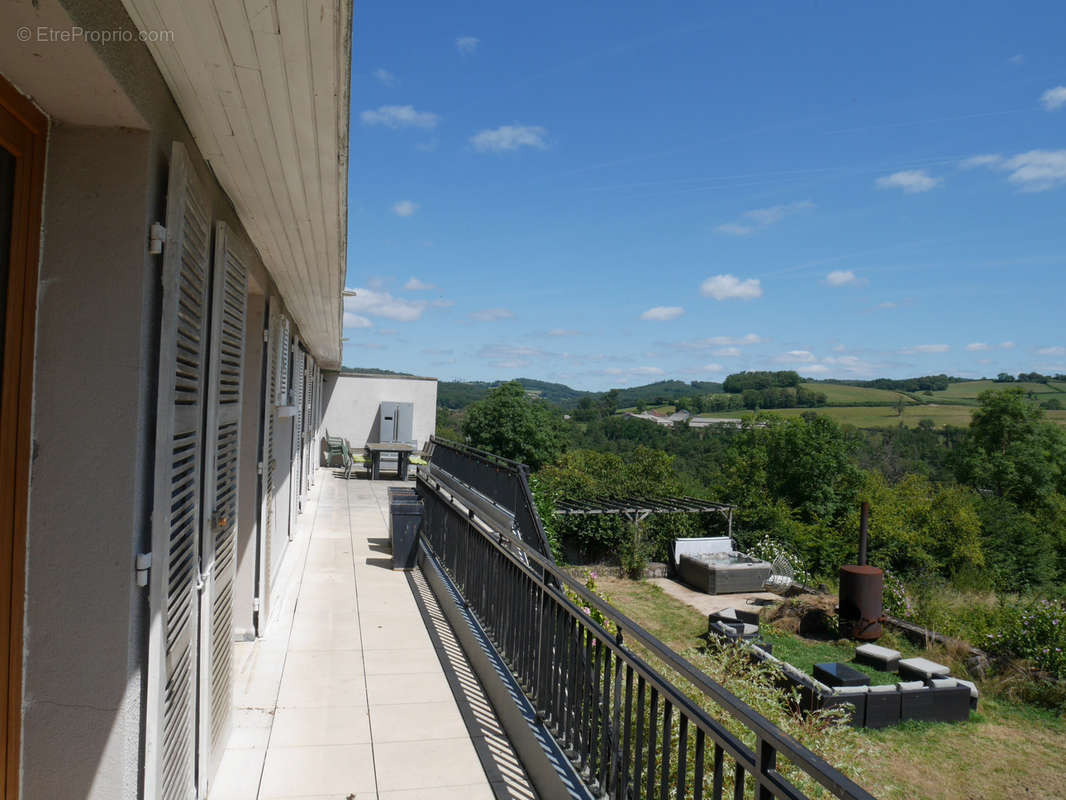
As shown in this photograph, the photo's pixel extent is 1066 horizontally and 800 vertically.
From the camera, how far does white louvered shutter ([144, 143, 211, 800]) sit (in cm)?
178

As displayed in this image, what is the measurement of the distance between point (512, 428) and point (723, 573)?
90.9ft

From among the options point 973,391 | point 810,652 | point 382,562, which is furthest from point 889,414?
point 382,562

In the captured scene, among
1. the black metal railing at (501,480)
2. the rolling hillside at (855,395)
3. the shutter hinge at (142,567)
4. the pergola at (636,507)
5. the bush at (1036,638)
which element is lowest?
the bush at (1036,638)

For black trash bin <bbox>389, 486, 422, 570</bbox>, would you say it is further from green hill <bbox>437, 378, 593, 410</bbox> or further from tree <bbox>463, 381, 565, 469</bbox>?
green hill <bbox>437, 378, 593, 410</bbox>

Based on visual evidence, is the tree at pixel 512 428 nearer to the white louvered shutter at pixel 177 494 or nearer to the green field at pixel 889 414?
the green field at pixel 889 414

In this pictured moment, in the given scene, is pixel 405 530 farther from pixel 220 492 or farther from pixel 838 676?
pixel 838 676

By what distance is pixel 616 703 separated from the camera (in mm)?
2348

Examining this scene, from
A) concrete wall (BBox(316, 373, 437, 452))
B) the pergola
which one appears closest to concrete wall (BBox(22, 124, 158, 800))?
the pergola

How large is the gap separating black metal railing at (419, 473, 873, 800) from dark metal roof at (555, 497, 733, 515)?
10.5 meters

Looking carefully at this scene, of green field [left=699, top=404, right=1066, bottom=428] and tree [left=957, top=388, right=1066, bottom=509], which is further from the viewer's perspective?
green field [left=699, top=404, right=1066, bottom=428]

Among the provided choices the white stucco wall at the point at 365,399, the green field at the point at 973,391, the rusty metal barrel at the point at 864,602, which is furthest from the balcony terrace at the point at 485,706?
the green field at the point at 973,391

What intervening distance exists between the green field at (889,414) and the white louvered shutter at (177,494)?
2524 inches

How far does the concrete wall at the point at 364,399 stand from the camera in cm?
2138

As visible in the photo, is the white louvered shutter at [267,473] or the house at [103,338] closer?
the house at [103,338]
